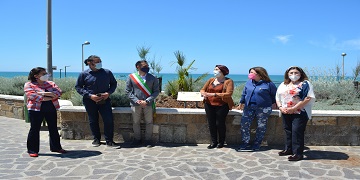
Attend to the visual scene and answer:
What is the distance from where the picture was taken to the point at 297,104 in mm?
5008

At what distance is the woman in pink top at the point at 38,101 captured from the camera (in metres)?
5.11

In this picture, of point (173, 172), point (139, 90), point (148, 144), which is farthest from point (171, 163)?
point (139, 90)

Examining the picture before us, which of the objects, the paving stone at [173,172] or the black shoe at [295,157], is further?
the black shoe at [295,157]

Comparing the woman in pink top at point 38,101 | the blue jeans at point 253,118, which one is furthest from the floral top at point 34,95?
the blue jeans at point 253,118

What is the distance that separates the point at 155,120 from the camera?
248 inches

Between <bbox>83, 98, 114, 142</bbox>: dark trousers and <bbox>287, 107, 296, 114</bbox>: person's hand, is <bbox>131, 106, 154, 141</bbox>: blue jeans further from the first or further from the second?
<bbox>287, 107, 296, 114</bbox>: person's hand

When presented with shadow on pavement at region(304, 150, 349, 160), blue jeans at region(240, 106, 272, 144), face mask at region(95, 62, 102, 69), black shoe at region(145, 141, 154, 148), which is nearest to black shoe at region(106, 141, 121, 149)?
black shoe at region(145, 141, 154, 148)

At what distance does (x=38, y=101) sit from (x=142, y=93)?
176cm

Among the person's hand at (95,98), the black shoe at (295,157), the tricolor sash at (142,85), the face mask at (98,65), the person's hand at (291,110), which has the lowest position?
the black shoe at (295,157)

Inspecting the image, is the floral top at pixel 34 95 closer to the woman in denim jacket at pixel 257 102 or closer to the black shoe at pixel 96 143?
the black shoe at pixel 96 143

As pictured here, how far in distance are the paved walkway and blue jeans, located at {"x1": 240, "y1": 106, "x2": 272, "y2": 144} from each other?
11.4 inches

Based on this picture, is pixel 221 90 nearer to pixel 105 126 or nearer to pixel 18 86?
pixel 105 126

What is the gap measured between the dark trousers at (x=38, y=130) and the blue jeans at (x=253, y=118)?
324cm

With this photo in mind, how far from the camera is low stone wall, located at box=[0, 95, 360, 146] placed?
6.04 m
